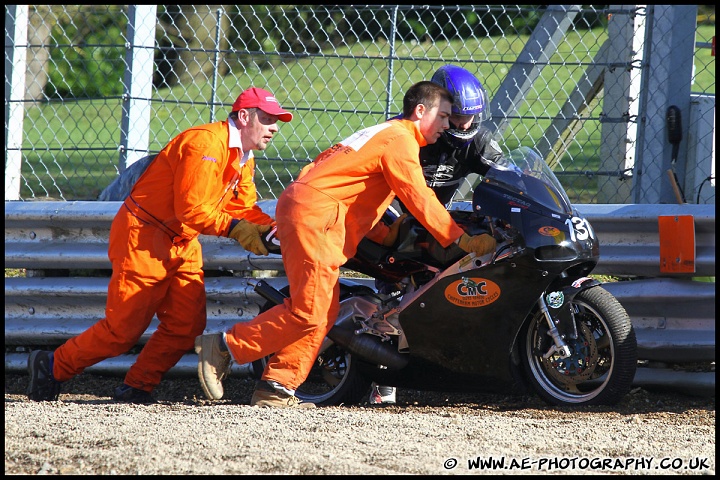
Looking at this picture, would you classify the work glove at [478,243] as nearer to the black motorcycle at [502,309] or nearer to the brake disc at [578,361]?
the black motorcycle at [502,309]

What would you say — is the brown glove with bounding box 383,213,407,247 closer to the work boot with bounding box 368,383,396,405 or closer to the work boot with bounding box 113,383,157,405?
the work boot with bounding box 368,383,396,405

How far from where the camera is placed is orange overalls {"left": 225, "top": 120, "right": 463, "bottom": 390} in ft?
15.6

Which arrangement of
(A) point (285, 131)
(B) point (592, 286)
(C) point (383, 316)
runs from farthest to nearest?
(A) point (285, 131) → (C) point (383, 316) → (B) point (592, 286)

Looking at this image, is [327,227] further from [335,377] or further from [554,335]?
[554,335]

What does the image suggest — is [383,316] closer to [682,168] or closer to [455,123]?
[455,123]

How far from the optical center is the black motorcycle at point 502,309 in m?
4.72

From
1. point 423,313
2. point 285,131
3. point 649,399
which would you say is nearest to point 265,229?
point 423,313

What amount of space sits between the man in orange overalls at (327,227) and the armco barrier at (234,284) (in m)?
0.51

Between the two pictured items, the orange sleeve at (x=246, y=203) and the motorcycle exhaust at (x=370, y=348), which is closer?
the motorcycle exhaust at (x=370, y=348)

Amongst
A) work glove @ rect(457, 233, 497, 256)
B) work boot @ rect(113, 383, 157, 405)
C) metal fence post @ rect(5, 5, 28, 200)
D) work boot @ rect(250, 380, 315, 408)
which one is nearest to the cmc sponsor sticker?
work glove @ rect(457, 233, 497, 256)

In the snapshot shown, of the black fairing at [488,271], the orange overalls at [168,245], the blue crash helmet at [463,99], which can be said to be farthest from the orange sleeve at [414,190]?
the orange overalls at [168,245]

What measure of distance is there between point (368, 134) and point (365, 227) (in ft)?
1.53

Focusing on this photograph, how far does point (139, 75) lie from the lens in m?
6.23

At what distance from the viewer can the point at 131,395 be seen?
550 centimetres
